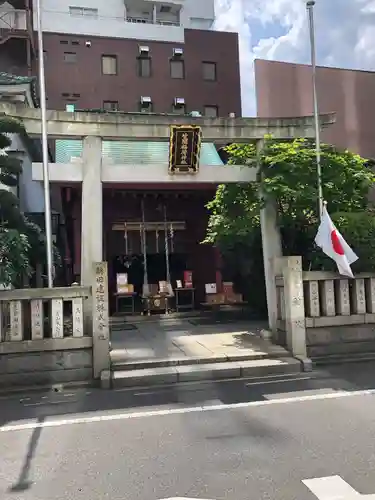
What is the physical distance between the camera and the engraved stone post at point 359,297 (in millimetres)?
9141

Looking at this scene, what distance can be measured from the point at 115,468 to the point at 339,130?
1885cm

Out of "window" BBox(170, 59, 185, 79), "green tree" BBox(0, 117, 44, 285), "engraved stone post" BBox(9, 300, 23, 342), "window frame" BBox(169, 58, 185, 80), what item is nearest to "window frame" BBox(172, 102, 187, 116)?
"window frame" BBox(169, 58, 185, 80)

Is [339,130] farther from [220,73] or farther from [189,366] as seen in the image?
[189,366]

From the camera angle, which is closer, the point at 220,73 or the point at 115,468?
the point at 115,468

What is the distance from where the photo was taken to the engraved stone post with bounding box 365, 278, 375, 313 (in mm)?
9227

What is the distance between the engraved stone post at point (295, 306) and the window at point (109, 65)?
16.5m

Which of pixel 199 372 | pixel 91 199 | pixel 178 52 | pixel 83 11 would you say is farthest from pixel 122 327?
pixel 83 11

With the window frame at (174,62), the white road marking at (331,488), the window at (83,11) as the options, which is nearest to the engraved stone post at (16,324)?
the white road marking at (331,488)

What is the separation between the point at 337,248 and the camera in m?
8.76

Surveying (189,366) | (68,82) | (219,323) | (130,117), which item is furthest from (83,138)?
(68,82)

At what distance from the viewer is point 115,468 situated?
4.43 meters

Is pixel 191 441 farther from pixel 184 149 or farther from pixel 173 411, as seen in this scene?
pixel 184 149

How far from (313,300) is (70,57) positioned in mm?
17668

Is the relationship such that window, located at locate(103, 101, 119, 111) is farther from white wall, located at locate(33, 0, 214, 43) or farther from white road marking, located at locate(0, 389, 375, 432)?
white road marking, located at locate(0, 389, 375, 432)
